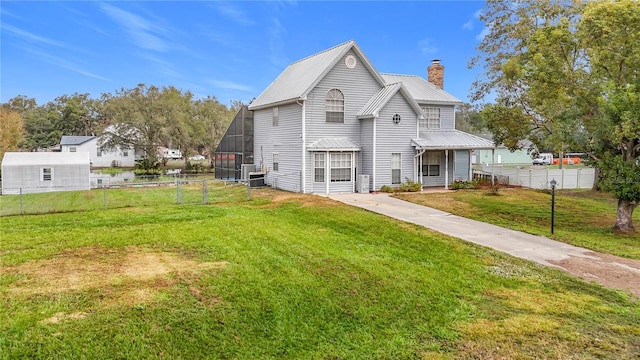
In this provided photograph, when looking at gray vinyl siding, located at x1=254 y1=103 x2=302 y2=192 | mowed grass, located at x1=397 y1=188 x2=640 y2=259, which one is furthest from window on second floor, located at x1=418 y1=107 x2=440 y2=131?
gray vinyl siding, located at x1=254 y1=103 x2=302 y2=192

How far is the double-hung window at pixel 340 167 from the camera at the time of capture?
20188mm

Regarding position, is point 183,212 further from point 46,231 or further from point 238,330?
point 238,330

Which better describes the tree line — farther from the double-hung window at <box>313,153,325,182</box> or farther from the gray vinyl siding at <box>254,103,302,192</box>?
the double-hung window at <box>313,153,325,182</box>

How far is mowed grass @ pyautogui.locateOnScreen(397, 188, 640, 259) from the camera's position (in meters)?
11.2

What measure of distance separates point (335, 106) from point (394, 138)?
341 centimetres

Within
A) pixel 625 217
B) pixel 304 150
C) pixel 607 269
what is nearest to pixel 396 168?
pixel 304 150

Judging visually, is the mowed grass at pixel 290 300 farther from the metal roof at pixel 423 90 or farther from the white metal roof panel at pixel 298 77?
the metal roof at pixel 423 90

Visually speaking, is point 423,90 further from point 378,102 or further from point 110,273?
point 110,273

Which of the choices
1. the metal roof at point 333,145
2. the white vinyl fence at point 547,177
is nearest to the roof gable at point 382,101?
the metal roof at point 333,145

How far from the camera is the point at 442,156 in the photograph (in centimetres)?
2333

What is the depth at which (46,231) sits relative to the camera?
10.5 metres

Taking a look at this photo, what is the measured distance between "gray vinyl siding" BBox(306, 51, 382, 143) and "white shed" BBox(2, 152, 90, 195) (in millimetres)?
14677

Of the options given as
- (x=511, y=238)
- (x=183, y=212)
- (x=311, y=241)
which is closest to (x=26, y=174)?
(x=183, y=212)

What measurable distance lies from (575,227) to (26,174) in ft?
94.3
